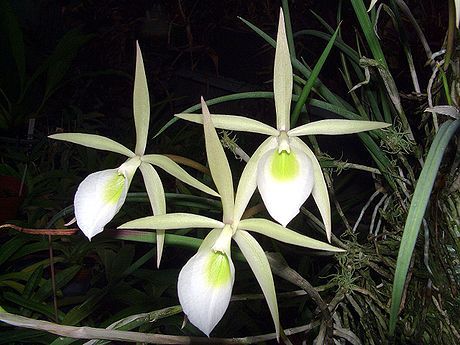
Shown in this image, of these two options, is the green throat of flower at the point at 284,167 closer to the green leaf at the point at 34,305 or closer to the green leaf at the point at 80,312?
the green leaf at the point at 80,312

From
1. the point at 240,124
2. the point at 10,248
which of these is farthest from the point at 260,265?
the point at 10,248

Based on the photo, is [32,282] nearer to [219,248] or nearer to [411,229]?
[219,248]

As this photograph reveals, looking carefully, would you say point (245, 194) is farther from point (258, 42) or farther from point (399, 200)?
point (258, 42)

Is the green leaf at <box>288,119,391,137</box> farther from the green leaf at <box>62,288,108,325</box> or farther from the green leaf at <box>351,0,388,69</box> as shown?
the green leaf at <box>62,288,108,325</box>

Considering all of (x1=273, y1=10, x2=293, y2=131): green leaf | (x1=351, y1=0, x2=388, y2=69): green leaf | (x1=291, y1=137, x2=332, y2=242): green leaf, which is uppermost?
(x1=351, y1=0, x2=388, y2=69): green leaf

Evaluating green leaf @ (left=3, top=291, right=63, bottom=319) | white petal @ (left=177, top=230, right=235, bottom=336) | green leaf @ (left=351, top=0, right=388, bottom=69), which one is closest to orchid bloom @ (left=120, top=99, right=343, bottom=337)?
white petal @ (left=177, top=230, right=235, bottom=336)

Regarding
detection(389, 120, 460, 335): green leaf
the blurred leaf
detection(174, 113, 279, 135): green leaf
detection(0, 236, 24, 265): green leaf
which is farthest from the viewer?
the blurred leaf

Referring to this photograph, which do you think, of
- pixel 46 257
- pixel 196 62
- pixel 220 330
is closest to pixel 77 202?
pixel 220 330
